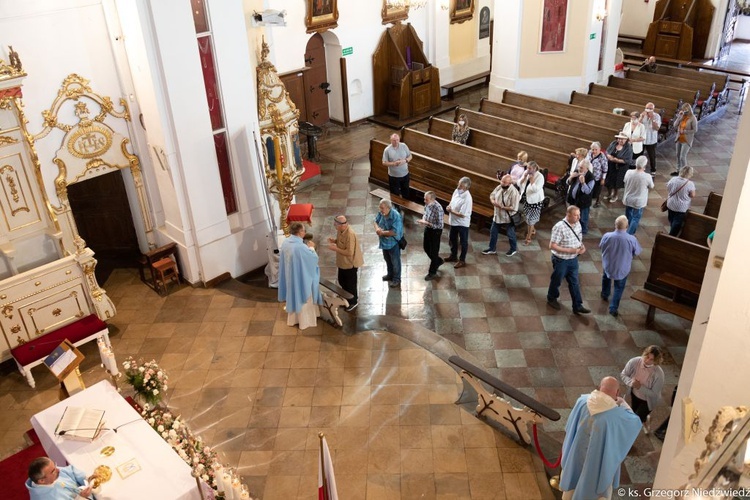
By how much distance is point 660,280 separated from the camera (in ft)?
27.9

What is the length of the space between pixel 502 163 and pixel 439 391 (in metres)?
5.40

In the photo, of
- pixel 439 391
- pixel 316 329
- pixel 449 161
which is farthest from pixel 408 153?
pixel 439 391

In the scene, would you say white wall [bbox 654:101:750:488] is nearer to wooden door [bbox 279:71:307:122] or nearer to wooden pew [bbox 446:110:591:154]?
wooden pew [bbox 446:110:591:154]

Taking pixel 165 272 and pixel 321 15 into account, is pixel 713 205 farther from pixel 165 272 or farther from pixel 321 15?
pixel 321 15

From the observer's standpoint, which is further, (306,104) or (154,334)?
(306,104)

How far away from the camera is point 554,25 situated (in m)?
15.7

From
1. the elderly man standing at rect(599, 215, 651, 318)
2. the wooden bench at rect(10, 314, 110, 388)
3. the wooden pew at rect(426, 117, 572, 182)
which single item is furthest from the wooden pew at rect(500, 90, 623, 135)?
the wooden bench at rect(10, 314, 110, 388)

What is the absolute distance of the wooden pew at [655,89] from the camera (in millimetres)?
14576

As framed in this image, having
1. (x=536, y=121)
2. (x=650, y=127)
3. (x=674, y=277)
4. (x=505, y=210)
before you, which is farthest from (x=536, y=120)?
(x=674, y=277)

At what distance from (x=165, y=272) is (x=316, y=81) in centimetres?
778

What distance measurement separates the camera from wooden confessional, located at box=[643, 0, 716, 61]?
20.2 meters

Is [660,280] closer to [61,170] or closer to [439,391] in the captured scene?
[439,391]

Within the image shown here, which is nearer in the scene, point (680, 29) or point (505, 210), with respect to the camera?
point (505, 210)

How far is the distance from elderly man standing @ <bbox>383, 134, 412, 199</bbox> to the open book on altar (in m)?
6.58
